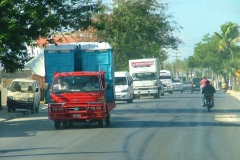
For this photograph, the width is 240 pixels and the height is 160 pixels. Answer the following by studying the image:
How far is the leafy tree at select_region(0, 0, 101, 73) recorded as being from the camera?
23.9 metres

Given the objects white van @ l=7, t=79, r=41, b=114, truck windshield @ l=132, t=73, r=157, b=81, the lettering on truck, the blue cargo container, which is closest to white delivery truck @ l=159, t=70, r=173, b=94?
truck windshield @ l=132, t=73, r=157, b=81

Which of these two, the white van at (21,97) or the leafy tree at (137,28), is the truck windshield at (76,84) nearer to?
the white van at (21,97)

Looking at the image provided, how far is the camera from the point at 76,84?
21.5 meters

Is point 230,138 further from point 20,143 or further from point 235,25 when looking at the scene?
point 235,25

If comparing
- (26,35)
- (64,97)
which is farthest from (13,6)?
(64,97)

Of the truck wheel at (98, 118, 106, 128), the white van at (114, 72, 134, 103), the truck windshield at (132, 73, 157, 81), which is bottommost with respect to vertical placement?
the truck wheel at (98, 118, 106, 128)

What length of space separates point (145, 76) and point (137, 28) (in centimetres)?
582

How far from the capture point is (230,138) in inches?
680

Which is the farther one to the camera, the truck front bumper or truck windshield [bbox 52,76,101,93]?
the truck front bumper

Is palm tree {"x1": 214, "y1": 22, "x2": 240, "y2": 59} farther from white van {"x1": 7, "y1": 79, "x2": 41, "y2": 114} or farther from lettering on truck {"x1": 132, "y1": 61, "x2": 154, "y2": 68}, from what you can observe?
white van {"x1": 7, "y1": 79, "x2": 41, "y2": 114}

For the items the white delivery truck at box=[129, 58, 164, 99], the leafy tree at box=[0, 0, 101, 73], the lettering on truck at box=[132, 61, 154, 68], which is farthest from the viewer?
the lettering on truck at box=[132, 61, 154, 68]

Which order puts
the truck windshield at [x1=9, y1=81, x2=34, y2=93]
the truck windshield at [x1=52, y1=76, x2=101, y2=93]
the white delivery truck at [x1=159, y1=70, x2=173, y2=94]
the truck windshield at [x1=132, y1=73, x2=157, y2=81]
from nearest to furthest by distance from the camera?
the truck windshield at [x1=52, y1=76, x2=101, y2=93]
the truck windshield at [x1=9, y1=81, x2=34, y2=93]
the truck windshield at [x1=132, y1=73, x2=157, y2=81]
the white delivery truck at [x1=159, y1=70, x2=173, y2=94]

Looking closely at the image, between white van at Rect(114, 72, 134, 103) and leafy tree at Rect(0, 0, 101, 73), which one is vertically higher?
leafy tree at Rect(0, 0, 101, 73)

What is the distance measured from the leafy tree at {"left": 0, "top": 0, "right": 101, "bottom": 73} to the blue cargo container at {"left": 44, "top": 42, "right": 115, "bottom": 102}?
45.3 inches
